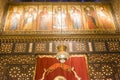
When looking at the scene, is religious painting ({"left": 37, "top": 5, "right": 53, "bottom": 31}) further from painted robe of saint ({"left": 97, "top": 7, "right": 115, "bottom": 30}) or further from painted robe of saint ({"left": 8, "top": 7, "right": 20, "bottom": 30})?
painted robe of saint ({"left": 97, "top": 7, "right": 115, "bottom": 30})

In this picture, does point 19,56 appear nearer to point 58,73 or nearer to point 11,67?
point 11,67

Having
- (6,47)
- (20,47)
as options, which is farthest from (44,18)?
(6,47)

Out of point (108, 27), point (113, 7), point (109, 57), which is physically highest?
point (113, 7)

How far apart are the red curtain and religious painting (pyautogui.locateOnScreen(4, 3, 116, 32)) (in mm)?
1536

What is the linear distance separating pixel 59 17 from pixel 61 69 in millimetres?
2725

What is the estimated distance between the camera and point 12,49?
309 inches

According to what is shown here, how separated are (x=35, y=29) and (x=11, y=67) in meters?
1.98

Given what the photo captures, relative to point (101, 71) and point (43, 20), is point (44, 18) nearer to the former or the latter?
point (43, 20)

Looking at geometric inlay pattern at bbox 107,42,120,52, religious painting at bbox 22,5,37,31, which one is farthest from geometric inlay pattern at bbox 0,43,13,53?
geometric inlay pattern at bbox 107,42,120,52

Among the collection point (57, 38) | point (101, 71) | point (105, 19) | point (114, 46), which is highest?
point (105, 19)

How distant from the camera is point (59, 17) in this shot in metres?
9.11

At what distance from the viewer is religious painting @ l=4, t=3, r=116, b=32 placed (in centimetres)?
865

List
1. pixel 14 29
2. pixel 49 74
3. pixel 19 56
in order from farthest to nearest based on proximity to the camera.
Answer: pixel 14 29
pixel 19 56
pixel 49 74

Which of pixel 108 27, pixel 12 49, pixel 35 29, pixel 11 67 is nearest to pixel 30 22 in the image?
pixel 35 29
